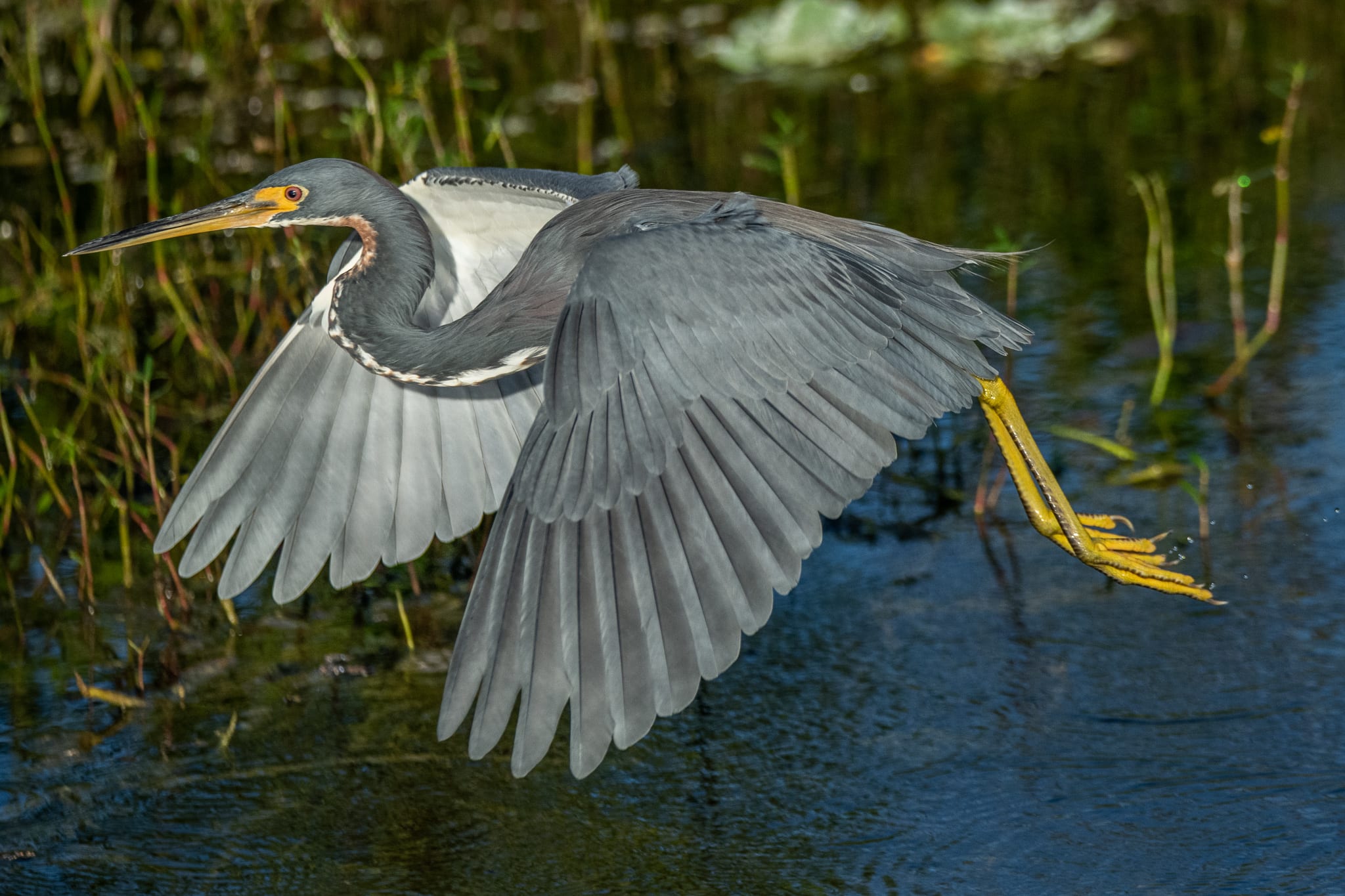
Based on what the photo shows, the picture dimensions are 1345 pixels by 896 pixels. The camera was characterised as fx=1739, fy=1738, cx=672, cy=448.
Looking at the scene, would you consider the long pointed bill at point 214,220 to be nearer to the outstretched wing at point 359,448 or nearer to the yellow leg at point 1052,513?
the outstretched wing at point 359,448

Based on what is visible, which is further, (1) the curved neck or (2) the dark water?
(1) the curved neck

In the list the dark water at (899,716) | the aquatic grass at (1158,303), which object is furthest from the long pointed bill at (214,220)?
the aquatic grass at (1158,303)

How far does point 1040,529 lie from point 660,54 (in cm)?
637

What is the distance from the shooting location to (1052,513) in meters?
4.54

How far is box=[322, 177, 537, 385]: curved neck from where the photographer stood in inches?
165

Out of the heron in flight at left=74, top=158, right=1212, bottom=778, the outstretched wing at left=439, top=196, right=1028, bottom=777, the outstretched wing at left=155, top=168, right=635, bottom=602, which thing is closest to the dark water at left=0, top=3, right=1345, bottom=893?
the heron in flight at left=74, top=158, right=1212, bottom=778

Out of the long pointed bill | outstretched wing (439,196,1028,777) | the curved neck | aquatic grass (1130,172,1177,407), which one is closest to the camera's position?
outstretched wing (439,196,1028,777)

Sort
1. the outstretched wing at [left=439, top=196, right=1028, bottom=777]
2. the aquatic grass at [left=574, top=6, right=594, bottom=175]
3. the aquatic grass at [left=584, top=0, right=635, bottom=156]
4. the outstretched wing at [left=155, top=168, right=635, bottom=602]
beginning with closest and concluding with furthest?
the outstretched wing at [left=439, top=196, right=1028, bottom=777]
the outstretched wing at [left=155, top=168, right=635, bottom=602]
the aquatic grass at [left=574, top=6, right=594, bottom=175]
the aquatic grass at [left=584, top=0, right=635, bottom=156]

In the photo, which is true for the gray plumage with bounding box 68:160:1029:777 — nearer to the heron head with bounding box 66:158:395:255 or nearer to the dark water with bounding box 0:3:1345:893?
the heron head with bounding box 66:158:395:255

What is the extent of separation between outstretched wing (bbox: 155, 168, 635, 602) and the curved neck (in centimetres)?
15

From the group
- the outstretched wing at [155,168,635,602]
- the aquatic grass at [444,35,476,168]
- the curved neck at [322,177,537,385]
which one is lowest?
the outstretched wing at [155,168,635,602]

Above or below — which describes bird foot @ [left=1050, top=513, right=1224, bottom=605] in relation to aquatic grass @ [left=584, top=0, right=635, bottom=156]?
below

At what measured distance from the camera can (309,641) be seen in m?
5.11

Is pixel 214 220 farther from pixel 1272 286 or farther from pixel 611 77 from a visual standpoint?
pixel 611 77
